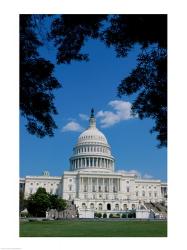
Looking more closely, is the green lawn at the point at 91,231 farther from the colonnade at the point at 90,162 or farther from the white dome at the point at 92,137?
the white dome at the point at 92,137

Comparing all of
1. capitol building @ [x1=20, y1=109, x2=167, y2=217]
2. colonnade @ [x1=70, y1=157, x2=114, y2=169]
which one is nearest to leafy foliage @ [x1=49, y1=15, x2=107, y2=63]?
capitol building @ [x1=20, y1=109, x2=167, y2=217]

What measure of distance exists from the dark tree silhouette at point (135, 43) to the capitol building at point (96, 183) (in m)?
50.4

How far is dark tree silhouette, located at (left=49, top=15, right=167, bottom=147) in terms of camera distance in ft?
21.7

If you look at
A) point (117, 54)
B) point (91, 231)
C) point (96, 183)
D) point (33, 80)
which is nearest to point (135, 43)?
point (117, 54)

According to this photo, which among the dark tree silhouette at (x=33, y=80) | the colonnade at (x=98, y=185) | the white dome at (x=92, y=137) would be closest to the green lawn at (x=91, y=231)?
the dark tree silhouette at (x=33, y=80)

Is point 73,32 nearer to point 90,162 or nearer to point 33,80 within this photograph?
point 33,80

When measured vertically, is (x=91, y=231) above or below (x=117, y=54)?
below

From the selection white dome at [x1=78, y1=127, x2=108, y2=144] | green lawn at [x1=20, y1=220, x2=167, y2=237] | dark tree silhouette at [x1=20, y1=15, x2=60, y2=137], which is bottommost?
green lawn at [x1=20, y1=220, x2=167, y2=237]

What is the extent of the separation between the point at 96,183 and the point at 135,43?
53786 millimetres

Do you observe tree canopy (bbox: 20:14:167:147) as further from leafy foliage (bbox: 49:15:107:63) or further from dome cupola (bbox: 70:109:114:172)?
dome cupola (bbox: 70:109:114:172)

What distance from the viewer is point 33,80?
22.6 ft
